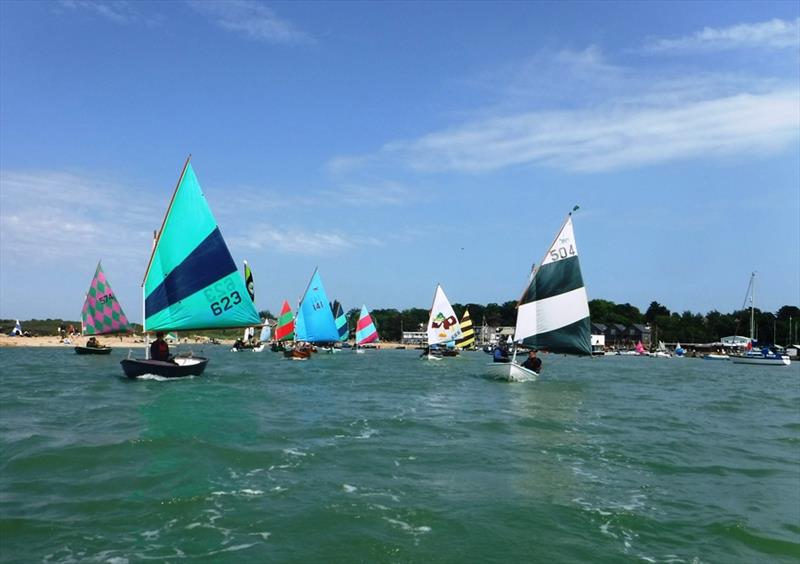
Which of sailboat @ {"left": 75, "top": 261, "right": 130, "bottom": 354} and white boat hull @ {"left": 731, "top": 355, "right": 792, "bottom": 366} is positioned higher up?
sailboat @ {"left": 75, "top": 261, "right": 130, "bottom": 354}

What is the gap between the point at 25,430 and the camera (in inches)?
583

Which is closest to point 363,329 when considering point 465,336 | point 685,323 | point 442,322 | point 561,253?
point 465,336

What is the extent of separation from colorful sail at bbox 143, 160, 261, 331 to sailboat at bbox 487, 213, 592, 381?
14441 mm

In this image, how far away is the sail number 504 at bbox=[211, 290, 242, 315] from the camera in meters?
28.0

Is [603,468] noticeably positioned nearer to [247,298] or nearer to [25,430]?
[25,430]

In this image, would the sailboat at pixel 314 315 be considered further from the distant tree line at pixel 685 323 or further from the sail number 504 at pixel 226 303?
the distant tree line at pixel 685 323

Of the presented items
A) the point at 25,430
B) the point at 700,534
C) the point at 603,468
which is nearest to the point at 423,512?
the point at 700,534

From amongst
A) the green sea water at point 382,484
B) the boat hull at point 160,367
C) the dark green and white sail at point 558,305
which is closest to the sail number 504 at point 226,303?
the boat hull at point 160,367

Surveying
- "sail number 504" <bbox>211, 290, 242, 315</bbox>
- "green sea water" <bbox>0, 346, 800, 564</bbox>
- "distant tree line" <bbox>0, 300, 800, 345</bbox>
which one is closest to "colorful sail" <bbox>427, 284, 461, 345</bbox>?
"sail number 504" <bbox>211, 290, 242, 315</bbox>

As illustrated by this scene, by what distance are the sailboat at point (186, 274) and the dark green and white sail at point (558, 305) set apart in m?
14.8

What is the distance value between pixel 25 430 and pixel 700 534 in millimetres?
14329

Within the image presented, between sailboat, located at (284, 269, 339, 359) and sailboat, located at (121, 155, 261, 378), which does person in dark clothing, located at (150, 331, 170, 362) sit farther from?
sailboat, located at (284, 269, 339, 359)

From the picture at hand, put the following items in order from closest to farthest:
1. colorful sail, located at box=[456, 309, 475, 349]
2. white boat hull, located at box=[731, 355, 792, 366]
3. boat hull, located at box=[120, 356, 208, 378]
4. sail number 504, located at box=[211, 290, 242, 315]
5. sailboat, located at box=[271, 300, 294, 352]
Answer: boat hull, located at box=[120, 356, 208, 378] → sail number 504, located at box=[211, 290, 242, 315] → colorful sail, located at box=[456, 309, 475, 349] → sailboat, located at box=[271, 300, 294, 352] → white boat hull, located at box=[731, 355, 792, 366]

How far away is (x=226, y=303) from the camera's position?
28203 millimetres
